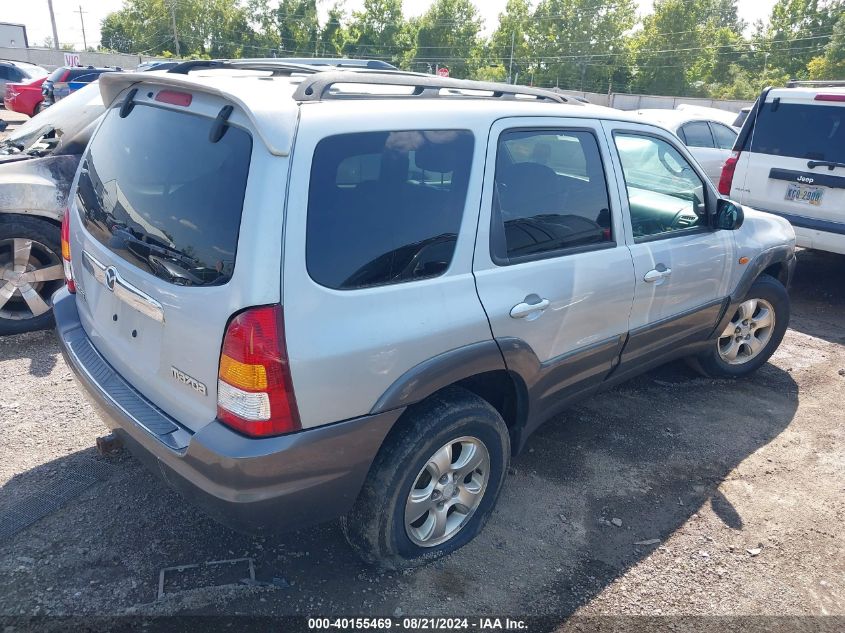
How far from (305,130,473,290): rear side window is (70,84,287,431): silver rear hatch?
0.16 m

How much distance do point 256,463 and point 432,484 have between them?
2.86 ft

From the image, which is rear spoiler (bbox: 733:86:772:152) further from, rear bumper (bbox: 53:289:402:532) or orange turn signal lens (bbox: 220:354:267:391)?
orange turn signal lens (bbox: 220:354:267:391)

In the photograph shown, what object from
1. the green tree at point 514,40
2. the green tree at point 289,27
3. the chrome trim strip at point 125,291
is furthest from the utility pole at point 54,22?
the chrome trim strip at point 125,291

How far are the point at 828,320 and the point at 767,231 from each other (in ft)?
8.20

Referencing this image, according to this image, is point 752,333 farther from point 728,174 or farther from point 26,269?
point 26,269

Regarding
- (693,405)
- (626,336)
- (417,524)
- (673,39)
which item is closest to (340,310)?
(417,524)

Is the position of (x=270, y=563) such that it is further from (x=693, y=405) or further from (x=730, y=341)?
(x=730, y=341)

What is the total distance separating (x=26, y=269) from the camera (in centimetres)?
472

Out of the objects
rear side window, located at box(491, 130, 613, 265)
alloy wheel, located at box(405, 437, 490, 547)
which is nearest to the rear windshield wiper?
rear side window, located at box(491, 130, 613, 265)

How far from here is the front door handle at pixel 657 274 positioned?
3.38m

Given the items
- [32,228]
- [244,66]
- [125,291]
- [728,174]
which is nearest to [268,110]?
[125,291]

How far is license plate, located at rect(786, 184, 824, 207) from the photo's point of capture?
6.20 meters

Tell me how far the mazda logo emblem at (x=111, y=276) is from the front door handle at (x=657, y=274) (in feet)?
8.23

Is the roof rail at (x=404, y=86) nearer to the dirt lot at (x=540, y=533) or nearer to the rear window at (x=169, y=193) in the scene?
the rear window at (x=169, y=193)
